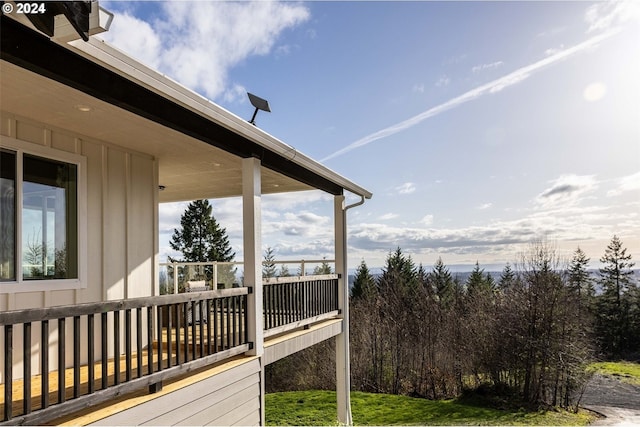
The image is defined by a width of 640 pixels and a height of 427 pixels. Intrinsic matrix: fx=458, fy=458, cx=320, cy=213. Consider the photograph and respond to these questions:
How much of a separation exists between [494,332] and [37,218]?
16318mm

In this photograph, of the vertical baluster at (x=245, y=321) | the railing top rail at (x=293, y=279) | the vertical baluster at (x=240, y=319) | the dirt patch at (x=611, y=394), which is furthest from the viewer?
the dirt patch at (x=611, y=394)

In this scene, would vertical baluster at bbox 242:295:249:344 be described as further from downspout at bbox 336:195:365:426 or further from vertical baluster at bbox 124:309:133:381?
downspout at bbox 336:195:365:426

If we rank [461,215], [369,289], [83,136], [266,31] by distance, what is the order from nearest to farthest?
[83,136]
[266,31]
[369,289]
[461,215]

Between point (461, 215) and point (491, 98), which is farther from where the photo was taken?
point (461, 215)

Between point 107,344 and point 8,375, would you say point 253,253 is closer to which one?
point 107,344

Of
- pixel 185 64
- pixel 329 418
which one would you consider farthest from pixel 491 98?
pixel 329 418

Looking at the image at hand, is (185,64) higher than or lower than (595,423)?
higher

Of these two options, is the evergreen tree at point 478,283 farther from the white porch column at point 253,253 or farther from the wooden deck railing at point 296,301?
the white porch column at point 253,253

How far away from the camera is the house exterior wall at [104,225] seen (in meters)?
4.09

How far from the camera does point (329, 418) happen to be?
43.3 feet

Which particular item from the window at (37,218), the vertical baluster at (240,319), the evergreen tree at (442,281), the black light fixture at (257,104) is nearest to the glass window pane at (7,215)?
the window at (37,218)

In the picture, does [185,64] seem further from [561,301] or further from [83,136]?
[561,301]

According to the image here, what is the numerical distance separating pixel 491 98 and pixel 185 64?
11.2 meters

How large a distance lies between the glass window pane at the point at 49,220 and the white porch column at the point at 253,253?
1708 mm
